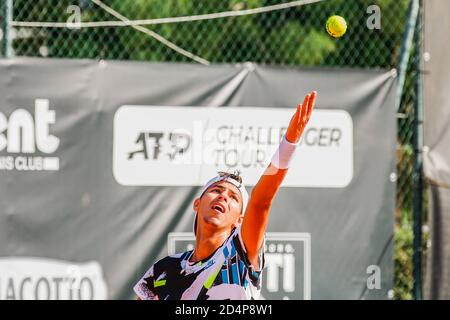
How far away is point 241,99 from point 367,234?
1333 millimetres

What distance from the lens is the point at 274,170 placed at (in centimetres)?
496

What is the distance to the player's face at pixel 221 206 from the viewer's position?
16.9 feet

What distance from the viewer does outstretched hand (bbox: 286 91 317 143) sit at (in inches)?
189

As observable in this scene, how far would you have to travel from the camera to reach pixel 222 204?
5.18m

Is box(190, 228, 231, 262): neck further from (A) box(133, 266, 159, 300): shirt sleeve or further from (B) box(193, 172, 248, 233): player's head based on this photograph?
(A) box(133, 266, 159, 300): shirt sleeve

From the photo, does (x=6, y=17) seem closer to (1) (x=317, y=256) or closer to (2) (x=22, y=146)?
(2) (x=22, y=146)

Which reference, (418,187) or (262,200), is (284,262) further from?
(262,200)

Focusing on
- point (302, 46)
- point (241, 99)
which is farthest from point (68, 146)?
point (302, 46)

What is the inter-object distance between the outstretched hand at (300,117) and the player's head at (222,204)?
0.50 meters

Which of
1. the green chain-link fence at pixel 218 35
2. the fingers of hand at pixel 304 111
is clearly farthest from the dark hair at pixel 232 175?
the green chain-link fence at pixel 218 35

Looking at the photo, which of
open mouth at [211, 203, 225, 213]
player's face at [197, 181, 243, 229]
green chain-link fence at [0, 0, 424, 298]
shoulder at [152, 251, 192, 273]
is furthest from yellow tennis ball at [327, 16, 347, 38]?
green chain-link fence at [0, 0, 424, 298]

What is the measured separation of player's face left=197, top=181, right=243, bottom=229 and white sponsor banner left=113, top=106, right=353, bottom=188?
1757mm
